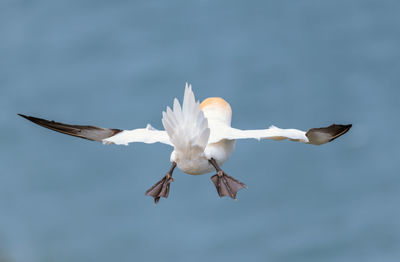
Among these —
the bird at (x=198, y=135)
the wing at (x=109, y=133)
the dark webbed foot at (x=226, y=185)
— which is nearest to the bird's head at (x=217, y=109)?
the bird at (x=198, y=135)

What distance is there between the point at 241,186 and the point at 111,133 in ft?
6.20

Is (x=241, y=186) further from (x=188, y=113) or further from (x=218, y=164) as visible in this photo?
(x=188, y=113)

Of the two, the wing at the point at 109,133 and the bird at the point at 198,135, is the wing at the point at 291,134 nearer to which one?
the bird at the point at 198,135

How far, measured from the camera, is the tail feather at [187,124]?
11.6 metres

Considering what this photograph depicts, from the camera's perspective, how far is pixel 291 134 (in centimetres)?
1245

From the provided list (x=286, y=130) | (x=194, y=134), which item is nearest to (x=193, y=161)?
(x=194, y=134)

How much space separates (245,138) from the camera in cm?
1201

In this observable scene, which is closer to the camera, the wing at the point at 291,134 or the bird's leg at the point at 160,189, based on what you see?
the wing at the point at 291,134

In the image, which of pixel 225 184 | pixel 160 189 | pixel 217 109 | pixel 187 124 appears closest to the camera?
pixel 187 124

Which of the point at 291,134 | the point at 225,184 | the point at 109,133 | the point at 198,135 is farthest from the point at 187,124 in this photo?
the point at 109,133

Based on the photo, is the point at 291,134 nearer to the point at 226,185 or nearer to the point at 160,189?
the point at 226,185

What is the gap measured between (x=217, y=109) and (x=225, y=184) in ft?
3.61

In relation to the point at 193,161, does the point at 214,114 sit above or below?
above

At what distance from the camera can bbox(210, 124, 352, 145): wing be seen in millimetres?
12156
